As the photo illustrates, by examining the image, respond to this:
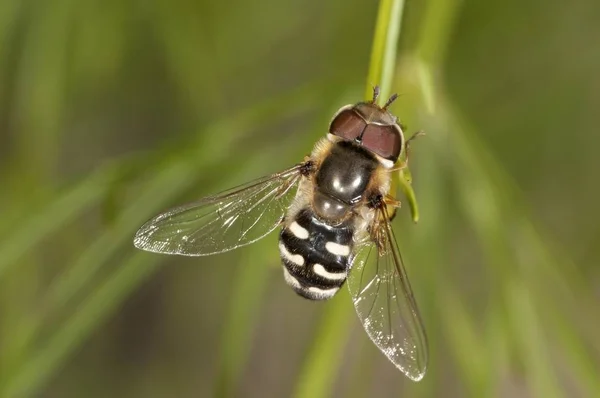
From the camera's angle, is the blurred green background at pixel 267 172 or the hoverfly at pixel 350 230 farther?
the blurred green background at pixel 267 172

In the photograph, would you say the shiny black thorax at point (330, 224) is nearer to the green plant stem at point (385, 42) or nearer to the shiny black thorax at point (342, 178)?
the shiny black thorax at point (342, 178)

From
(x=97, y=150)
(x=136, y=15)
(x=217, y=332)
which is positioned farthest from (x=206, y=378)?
(x=136, y=15)

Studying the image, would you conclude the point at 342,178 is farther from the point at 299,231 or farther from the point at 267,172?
the point at 267,172

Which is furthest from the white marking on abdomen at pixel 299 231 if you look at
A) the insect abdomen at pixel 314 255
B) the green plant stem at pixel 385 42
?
the green plant stem at pixel 385 42

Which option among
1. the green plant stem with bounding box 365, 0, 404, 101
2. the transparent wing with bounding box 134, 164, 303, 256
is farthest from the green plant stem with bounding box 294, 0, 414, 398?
the transparent wing with bounding box 134, 164, 303, 256

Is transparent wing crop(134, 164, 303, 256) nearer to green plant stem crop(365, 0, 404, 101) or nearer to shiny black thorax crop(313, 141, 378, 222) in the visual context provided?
shiny black thorax crop(313, 141, 378, 222)

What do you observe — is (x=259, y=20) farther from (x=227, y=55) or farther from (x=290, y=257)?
(x=290, y=257)

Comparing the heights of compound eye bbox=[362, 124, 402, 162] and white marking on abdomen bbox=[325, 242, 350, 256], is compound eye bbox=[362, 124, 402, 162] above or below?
above
